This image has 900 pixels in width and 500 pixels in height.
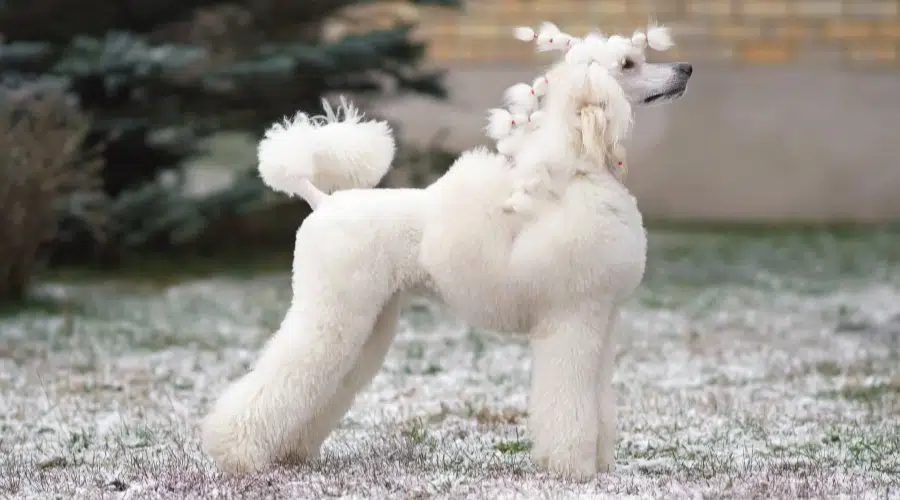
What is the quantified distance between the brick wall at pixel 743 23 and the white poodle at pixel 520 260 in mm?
10756

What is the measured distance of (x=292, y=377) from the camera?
14.9ft

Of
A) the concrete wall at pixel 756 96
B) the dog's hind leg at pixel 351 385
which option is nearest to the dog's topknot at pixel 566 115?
the dog's hind leg at pixel 351 385

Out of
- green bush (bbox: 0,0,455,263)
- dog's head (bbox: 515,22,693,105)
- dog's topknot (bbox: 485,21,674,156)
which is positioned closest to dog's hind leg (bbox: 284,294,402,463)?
dog's topknot (bbox: 485,21,674,156)

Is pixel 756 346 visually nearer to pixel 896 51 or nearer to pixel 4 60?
pixel 4 60

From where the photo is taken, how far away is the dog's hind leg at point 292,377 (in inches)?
178

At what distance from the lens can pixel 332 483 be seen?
4.45 meters

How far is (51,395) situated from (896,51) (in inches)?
461

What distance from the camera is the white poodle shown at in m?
4.41

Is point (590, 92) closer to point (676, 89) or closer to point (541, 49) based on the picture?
point (541, 49)

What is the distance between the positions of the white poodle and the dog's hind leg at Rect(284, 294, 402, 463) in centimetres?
4

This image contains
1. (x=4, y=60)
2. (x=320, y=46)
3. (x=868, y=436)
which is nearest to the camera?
(x=868, y=436)

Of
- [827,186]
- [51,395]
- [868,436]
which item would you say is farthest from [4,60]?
[827,186]

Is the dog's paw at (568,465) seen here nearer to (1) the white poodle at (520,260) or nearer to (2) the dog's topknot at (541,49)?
(1) the white poodle at (520,260)

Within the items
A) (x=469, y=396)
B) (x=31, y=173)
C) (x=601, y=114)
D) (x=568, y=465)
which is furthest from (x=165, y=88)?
(x=568, y=465)
